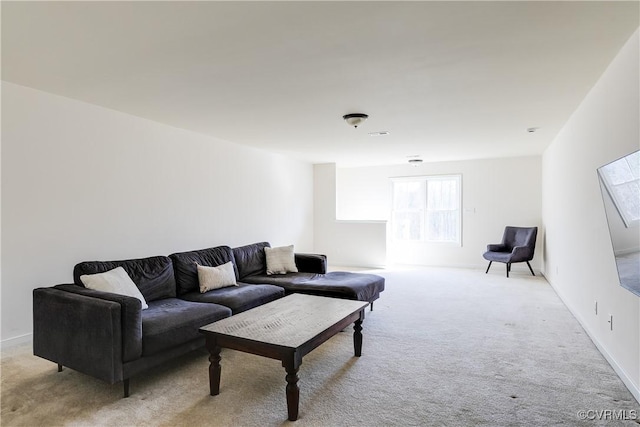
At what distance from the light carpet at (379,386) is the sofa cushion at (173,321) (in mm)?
279

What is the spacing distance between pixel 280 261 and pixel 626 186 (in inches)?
148

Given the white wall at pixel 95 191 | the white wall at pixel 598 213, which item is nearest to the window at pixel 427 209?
the white wall at pixel 598 213

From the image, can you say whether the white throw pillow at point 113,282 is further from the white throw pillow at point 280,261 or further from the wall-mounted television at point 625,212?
the wall-mounted television at point 625,212

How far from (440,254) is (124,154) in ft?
21.1

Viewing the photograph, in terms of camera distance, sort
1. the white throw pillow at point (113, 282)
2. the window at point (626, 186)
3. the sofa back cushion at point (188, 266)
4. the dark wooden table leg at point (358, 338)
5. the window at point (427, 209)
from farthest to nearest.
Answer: the window at point (427, 209) → the sofa back cushion at point (188, 266) → the dark wooden table leg at point (358, 338) → the white throw pillow at point (113, 282) → the window at point (626, 186)

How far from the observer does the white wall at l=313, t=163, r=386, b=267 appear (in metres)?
7.97

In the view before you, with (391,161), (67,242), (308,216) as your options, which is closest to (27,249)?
(67,242)

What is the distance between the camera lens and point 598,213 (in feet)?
10.5

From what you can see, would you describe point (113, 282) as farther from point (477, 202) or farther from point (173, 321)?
point (477, 202)

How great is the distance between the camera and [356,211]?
918 cm

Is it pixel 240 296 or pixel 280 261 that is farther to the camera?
pixel 280 261

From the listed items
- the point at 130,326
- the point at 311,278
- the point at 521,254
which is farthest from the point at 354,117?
the point at 521,254

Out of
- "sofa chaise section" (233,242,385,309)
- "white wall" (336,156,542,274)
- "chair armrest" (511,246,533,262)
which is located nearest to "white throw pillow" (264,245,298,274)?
"sofa chaise section" (233,242,385,309)

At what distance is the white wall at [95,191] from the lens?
327 cm
